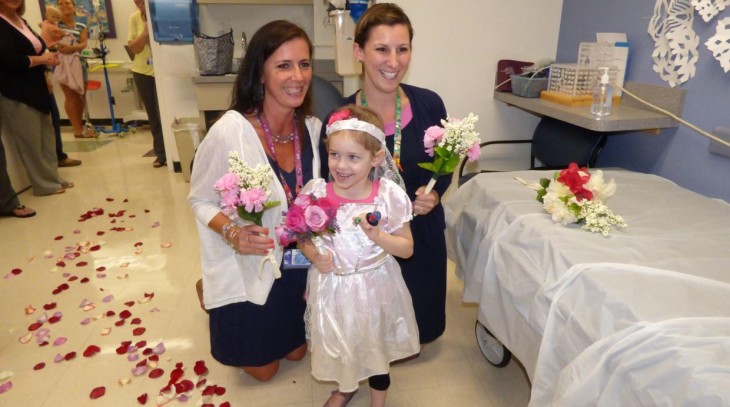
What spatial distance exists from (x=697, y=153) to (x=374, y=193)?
158 centimetres

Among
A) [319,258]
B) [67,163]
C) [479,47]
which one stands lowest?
[67,163]

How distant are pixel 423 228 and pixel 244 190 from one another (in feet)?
2.90

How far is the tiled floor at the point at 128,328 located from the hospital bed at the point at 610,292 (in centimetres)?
26

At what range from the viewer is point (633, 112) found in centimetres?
235

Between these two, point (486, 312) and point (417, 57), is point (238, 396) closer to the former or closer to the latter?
point (486, 312)

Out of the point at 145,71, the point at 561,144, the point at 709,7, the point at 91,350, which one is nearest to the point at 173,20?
the point at 145,71

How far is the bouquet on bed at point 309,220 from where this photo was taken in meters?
1.34

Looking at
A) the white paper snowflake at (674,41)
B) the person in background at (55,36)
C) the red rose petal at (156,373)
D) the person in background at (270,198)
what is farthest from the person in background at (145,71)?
the white paper snowflake at (674,41)

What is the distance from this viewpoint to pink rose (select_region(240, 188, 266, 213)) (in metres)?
1.36

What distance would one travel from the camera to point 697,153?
7.02 feet

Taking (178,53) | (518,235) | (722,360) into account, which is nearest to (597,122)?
(518,235)

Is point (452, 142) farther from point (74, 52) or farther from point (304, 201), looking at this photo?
point (74, 52)

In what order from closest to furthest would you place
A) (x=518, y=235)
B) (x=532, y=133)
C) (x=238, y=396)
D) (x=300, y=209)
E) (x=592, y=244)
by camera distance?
(x=300, y=209) < (x=592, y=244) < (x=518, y=235) < (x=238, y=396) < (x=532, y=133)

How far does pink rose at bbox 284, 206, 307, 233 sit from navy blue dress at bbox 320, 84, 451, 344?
549 mm
